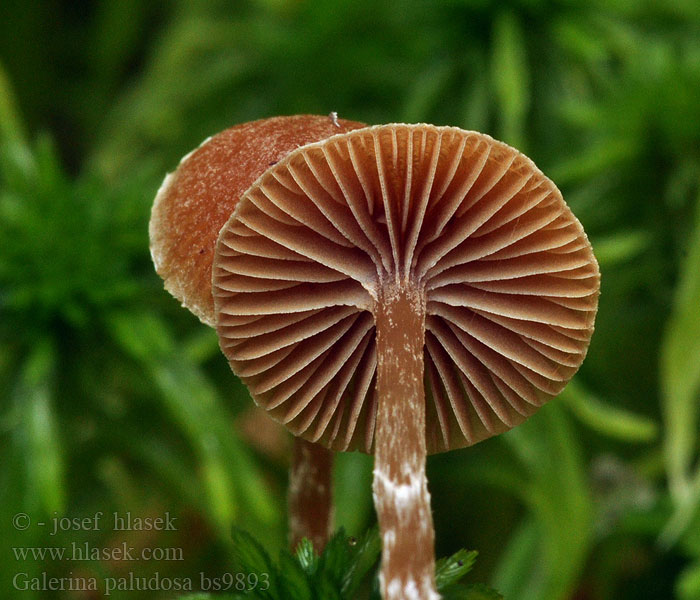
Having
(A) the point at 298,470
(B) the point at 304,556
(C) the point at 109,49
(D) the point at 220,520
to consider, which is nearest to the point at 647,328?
(D) the point at 220,520

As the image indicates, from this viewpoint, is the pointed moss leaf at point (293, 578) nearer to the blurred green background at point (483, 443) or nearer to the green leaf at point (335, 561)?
the green leaf at point (335, 561)

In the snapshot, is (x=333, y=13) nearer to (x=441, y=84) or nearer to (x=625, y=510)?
(x=441, y=84)

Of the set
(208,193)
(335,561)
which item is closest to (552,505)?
(335,561)

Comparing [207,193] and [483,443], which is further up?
[207,193]

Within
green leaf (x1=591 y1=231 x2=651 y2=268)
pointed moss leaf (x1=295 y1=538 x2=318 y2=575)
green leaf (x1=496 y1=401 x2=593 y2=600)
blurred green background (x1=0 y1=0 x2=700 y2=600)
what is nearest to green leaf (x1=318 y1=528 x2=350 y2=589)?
pointed moss leaf (x1=295 y1=538 x2=318 y2=575)

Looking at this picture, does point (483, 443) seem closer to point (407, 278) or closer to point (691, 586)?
point (691, 586)

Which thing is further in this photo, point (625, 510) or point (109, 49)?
point (109, 49)
